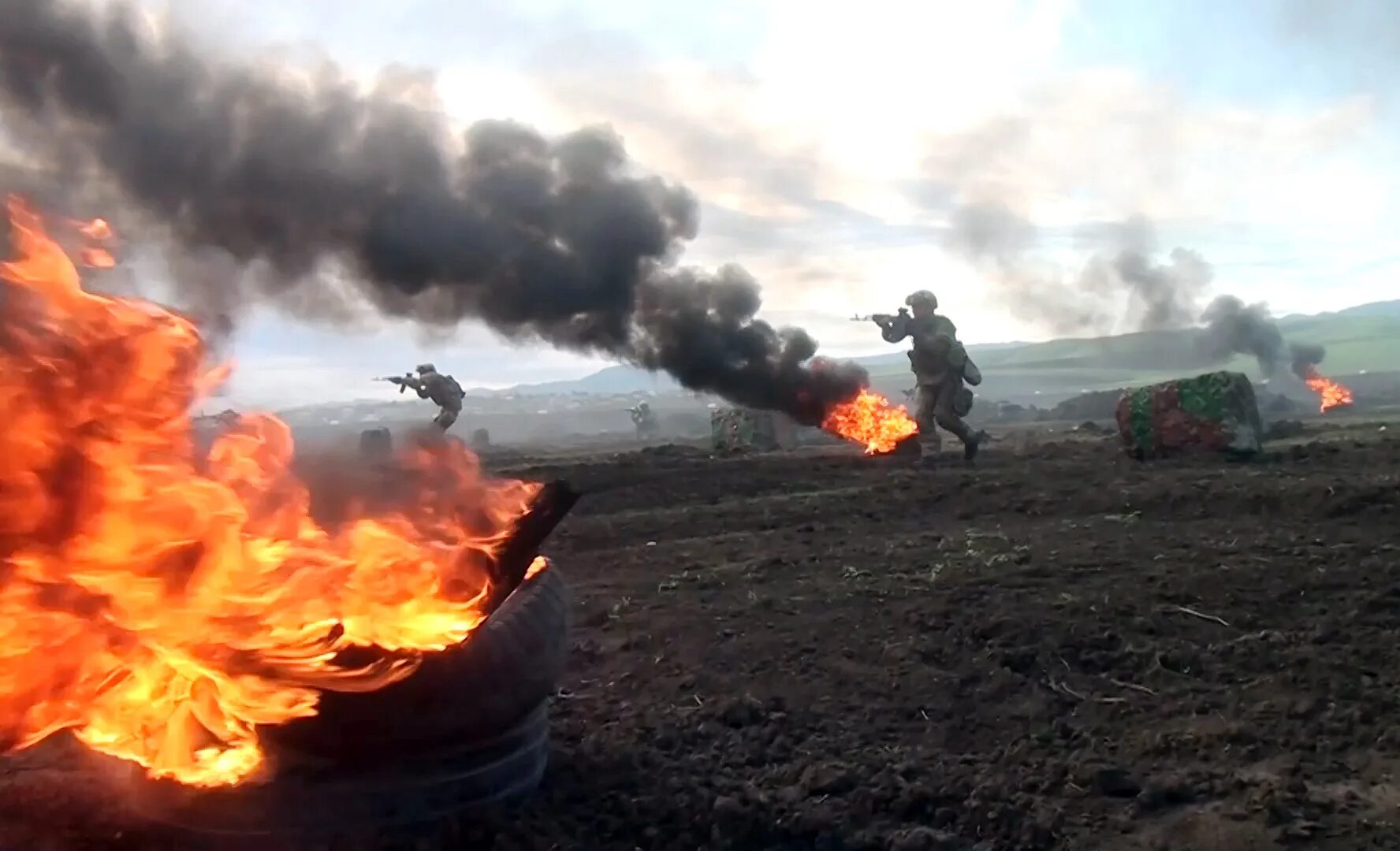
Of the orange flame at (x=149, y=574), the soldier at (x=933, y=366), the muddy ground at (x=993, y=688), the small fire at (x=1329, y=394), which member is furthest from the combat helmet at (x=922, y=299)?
the small fire at (x=1329, y=394)

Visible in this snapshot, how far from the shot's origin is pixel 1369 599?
7.04 m

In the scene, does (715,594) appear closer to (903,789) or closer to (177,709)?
(903,789)

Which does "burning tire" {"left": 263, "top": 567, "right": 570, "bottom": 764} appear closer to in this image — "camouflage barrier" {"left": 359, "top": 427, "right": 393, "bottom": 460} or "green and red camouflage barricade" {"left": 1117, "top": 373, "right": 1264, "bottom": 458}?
"camouflage barrier" {"left": 359, "top": 427, "right": 393, "bottom": 460}

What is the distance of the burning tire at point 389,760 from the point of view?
164 inches

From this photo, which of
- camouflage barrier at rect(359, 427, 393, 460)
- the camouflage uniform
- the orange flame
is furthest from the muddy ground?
the camouflage uniform

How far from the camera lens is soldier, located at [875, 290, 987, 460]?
19.0 metres

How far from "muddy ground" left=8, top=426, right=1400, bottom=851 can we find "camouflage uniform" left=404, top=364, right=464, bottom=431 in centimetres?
1348

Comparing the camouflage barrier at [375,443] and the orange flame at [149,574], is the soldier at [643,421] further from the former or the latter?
the orange flame at [149,574]

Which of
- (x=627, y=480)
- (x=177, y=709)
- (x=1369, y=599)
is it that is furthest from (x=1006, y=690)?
(x=627, y=480)

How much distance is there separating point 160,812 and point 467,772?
116 cm

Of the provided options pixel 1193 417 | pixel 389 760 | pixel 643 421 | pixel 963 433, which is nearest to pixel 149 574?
pixel 389 760

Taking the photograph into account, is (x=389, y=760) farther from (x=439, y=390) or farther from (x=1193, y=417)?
(x=439, y=390)

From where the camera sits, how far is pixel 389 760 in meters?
4.28

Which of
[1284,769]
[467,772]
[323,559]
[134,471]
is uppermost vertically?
[134,471]
